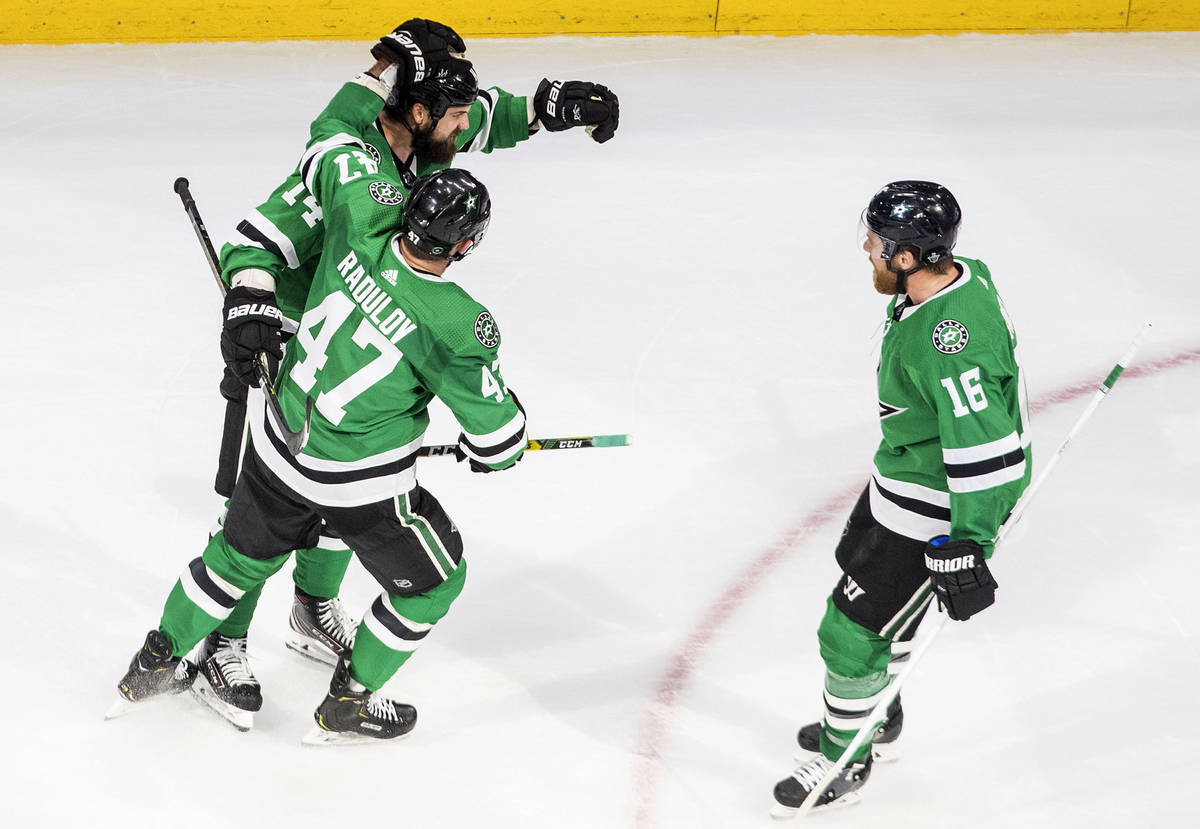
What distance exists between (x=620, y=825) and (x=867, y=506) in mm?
805

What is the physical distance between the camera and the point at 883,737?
2.95 m

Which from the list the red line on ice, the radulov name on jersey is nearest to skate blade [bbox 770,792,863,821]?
the red line on ice

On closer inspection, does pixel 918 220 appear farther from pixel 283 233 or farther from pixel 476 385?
pixel 283 233

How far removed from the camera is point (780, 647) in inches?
129

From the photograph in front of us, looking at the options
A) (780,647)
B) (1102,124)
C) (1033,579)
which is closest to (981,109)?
(1102,124)

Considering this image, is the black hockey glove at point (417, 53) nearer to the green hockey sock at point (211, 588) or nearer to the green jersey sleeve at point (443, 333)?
the green jersey sleeve at point (443, 333)

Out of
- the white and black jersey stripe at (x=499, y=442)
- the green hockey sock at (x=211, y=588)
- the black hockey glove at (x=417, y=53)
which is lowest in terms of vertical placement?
the green hockey sock at (x=211, y=588)

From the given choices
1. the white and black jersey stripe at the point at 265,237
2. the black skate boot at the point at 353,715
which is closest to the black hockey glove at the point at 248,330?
the white and black jersey stripe at the point at 265,237

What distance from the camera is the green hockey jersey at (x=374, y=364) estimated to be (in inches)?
98.3

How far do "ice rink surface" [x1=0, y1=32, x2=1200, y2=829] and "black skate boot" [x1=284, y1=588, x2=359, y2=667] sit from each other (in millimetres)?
54

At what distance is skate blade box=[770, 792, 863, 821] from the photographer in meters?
2.80

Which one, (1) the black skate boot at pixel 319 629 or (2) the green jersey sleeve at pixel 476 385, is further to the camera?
(1) the black skate boot at pixel 319 629

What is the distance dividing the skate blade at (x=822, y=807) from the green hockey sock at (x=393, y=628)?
0.79 m

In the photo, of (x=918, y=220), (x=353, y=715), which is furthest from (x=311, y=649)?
(x=918, y=220)
